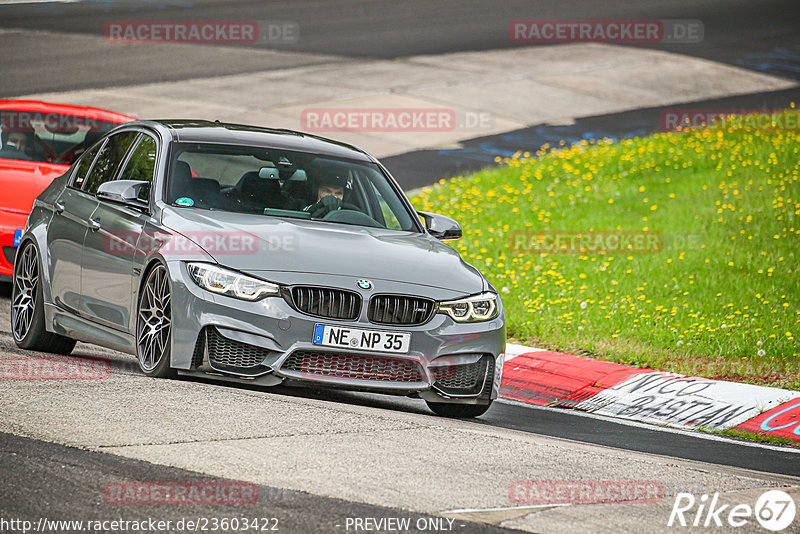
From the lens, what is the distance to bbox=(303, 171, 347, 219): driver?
27.5 ft

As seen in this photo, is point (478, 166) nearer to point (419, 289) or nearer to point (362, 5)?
point (419, 289)

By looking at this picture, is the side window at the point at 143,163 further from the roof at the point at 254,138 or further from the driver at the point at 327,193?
the driver at the point at 327,193

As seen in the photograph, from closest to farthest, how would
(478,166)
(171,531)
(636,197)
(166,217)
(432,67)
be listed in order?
(171,531) → (166,217) → (636,197) → (478,166) → (432,67)

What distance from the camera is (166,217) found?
7812 millimetres

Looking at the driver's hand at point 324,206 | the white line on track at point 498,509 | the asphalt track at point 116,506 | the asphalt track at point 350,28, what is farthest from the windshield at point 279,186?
the asphalt track at point 350,28

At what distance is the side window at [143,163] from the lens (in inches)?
332

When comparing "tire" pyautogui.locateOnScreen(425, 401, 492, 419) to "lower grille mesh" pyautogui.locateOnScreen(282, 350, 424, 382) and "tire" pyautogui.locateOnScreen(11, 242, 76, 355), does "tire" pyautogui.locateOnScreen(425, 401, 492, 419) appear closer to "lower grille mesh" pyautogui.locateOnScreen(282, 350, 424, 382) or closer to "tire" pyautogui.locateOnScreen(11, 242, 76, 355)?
"lower grille mesh" pyautogui.locateOnScreen(282, 350, 424, 382)

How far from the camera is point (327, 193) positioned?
28.1 feet

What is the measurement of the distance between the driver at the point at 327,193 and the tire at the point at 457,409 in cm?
143

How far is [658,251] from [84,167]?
281 inches

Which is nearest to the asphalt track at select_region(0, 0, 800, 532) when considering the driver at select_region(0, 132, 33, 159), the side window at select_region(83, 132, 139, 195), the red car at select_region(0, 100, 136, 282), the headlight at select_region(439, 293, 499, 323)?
the headlight at select_region(439, 293, 499, 323)

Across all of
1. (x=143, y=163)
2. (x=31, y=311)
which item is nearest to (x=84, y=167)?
(x=143, y=163)

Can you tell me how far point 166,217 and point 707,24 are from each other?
31.2 metres

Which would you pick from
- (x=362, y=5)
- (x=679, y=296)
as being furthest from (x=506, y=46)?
(x=679, y=296)
